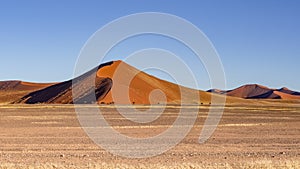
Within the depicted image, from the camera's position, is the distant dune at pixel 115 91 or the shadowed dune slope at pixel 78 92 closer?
the distant dune at pixel 115 91

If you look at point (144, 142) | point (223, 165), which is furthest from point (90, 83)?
point (223, 165)

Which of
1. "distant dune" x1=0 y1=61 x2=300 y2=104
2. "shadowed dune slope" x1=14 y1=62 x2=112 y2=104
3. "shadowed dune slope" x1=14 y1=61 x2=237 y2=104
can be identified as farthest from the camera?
"shadowed dune slope" x1=14 y1=62 x2=112 y2=104

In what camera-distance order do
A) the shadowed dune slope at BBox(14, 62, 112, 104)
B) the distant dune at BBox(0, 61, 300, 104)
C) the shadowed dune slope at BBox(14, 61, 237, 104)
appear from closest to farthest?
the shadowed dune slope at BBox(14, 61, 237, 104), the distant dune at BBox(0, 61, 300, 104), the shadowed dune slope at BBox(14, 62, 112, 104)

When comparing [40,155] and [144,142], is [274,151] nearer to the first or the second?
[144,142]

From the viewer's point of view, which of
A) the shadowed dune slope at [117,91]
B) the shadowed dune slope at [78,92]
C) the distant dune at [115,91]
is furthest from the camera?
the shadowed dune slope at [78,92]

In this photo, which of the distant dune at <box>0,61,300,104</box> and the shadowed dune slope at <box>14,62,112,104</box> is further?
the shadowed dune slope at <box>14,62,112,104</box>

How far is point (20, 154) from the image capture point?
56.9 feet

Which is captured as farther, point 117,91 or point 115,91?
point 117,91

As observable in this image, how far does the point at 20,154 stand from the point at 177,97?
11458cm

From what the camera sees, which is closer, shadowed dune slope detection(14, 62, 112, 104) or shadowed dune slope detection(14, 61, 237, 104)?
shadowed dune slope detection(14, 61, 237, 104)

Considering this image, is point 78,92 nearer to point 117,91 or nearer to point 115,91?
point 115,91

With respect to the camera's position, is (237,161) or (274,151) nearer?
(237,161)

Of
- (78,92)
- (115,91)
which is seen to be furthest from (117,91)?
(78,92)

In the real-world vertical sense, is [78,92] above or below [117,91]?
below
